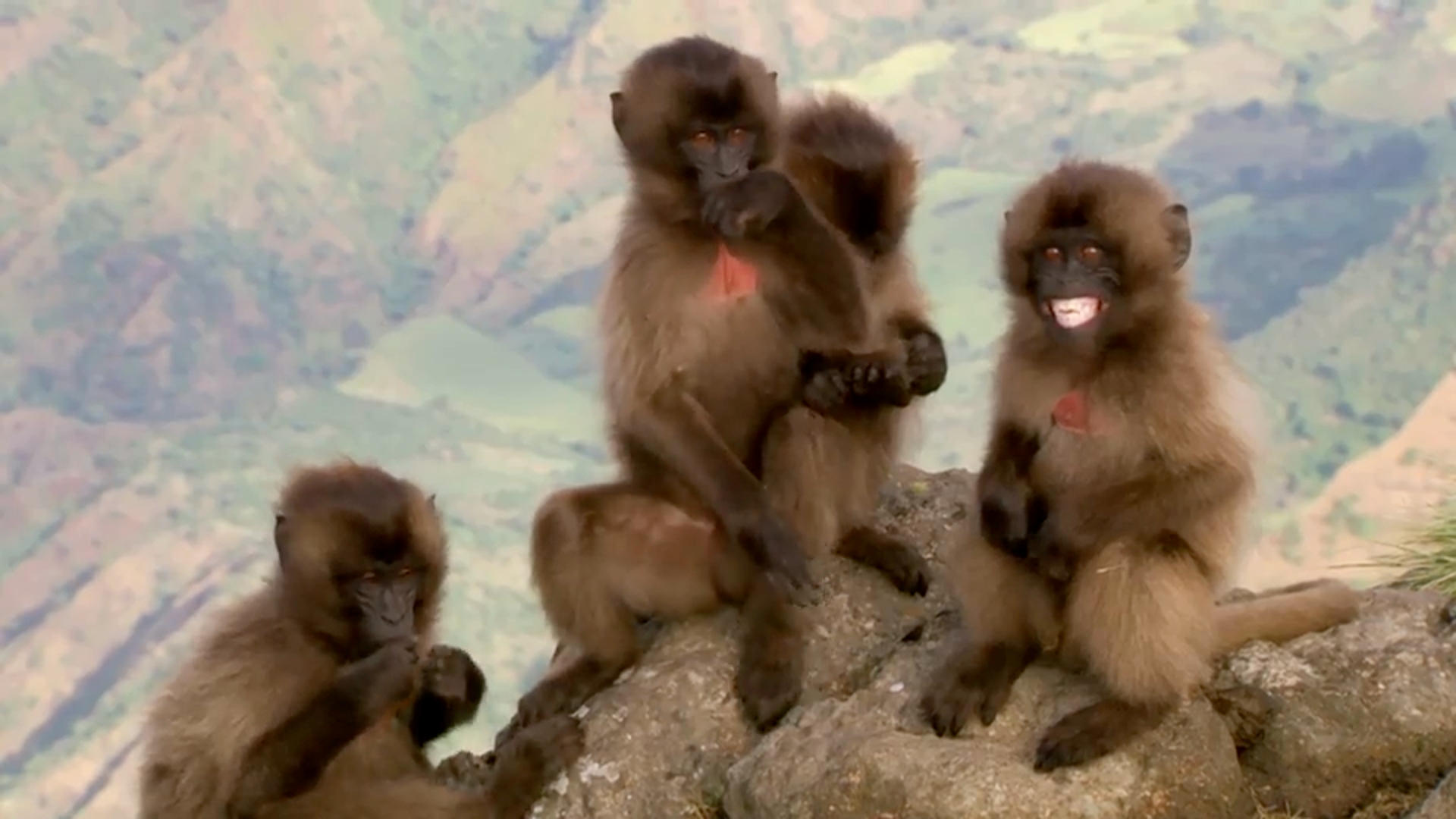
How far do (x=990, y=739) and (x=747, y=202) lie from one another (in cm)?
164

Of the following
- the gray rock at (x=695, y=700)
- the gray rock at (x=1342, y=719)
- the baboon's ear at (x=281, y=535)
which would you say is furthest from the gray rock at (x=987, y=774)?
the baboon's ear at (x=281, y=535)

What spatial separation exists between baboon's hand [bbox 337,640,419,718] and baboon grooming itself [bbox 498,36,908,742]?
2.71ft

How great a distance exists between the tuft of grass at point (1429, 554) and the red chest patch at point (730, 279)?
2.88m

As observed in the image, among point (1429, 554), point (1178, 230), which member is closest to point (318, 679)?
point (1178, 230)

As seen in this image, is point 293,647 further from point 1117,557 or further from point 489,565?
point 489,565

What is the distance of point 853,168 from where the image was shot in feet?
18.8

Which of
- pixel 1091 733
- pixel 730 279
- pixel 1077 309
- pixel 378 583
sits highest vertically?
pixel 1077 309

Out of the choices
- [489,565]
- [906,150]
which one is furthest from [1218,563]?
[489,565]

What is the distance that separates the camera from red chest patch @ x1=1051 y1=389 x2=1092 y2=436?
4699 millimetres

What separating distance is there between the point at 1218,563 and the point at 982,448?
2.57 ft

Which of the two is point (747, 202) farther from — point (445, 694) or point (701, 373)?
point (445, 694)

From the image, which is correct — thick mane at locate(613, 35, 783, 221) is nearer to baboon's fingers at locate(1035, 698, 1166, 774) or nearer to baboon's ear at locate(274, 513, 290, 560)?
baboon's ear at locate(274, 513, 290, 560)

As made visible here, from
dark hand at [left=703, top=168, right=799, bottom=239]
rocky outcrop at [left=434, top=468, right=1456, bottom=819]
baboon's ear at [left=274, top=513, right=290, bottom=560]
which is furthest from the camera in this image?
dark hand at [left=703, top=168, right=799, bottom=239]

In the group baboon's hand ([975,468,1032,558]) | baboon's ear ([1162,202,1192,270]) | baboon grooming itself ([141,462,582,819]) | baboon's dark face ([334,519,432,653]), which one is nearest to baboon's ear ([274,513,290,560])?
baboon grooming itself ([141,462,582,819])
